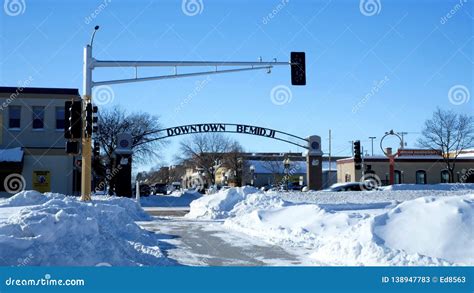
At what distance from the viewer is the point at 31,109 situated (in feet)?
137

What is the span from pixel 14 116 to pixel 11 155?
141 inches

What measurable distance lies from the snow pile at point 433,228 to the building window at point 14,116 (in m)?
34.7

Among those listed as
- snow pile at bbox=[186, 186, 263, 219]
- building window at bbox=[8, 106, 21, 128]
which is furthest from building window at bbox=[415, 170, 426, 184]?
building window at bbox=[8, 106, 21, 128]

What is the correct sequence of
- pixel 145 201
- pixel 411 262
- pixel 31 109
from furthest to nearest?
pixel 145 201
pixel 31 109
pixel 411 262

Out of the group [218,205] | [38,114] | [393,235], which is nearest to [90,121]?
[393,235]

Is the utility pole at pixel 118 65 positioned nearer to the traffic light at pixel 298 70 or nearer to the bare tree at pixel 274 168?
the traffic light at pixel 298 70

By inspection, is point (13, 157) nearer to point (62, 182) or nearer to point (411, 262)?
point (62, 182)

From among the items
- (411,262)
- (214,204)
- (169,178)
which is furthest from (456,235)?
(169,178)

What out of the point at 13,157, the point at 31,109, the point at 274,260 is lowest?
the point at 274,260

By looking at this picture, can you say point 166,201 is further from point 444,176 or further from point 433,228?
point 433,228

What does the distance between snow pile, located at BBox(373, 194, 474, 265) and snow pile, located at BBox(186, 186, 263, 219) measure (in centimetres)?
1602

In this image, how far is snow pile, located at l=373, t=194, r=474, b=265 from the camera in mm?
11180

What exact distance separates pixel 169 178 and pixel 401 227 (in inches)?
5765

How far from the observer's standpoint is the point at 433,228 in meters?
12.0
